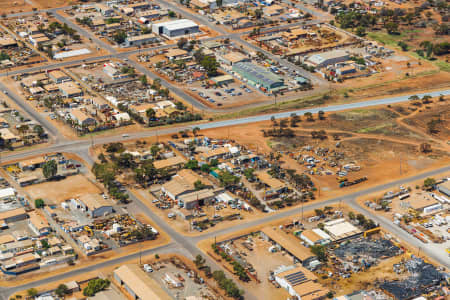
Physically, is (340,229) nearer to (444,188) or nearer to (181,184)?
(444,188)

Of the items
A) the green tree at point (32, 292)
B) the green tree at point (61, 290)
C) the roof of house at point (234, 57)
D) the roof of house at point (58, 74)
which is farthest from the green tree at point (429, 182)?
the roof of house at point (58, 74)

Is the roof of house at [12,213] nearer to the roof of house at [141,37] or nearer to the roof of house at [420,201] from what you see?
the roof of house at [420,201]

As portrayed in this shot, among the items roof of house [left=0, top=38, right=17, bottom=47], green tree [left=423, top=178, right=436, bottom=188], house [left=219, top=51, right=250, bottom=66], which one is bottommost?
roof of house [left=0, top=38, right=17, bottom=47]

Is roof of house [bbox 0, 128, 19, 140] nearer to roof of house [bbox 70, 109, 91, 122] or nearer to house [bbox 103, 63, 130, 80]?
roof of house [bbox 70, 109, 91, 122]

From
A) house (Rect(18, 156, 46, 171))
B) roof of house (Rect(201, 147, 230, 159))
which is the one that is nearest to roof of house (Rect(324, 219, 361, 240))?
roof of house (Rect(201, 147, 230, 159))

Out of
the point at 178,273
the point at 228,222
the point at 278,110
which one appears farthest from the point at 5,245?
the point at 278,110

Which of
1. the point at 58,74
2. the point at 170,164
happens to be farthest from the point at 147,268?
the point at 58,74

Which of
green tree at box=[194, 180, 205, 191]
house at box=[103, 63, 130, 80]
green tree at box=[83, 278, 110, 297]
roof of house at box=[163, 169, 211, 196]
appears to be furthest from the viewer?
house at box=[103, 63, 130, 80]
